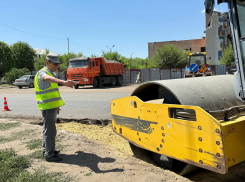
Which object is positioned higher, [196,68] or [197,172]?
[196,68]

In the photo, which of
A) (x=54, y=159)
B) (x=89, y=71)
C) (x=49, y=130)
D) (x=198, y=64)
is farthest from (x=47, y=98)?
(x=89, y=71)

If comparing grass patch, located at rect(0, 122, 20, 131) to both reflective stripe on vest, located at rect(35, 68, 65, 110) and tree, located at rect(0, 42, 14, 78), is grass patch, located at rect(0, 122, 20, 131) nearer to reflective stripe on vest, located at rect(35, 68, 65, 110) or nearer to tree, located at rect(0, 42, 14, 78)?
reflective stripe on vest, located at rect(35, 68, 65, 110)

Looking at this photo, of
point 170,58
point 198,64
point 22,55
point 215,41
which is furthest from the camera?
point 215,41

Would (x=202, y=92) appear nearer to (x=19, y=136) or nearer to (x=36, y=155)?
(x=36, y=155)

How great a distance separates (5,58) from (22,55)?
4.29 meters

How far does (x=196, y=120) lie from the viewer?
240 centimetres

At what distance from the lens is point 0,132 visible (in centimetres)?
519

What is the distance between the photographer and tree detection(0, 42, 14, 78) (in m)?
34.8

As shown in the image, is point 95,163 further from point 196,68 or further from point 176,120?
point 196,68

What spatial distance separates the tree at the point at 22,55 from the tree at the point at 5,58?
248 cm

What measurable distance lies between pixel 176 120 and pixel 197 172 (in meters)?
1.28

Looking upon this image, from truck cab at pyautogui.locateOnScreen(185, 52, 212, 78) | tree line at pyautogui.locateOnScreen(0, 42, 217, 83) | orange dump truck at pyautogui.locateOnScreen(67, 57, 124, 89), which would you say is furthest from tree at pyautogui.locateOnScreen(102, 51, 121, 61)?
truck cab at pyautogui.locateOnScreen(185, 52, 212, 78)

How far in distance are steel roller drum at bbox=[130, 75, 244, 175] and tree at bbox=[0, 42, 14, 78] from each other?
120ft

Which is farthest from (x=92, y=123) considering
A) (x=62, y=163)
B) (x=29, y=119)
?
(x=62, y=163)
